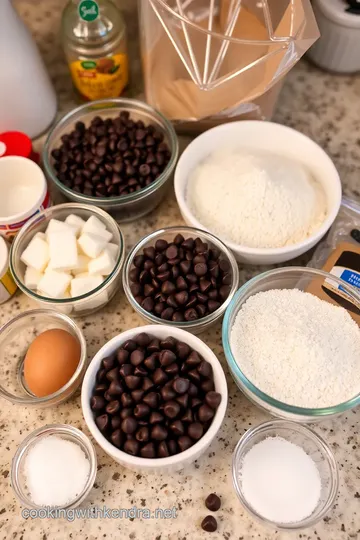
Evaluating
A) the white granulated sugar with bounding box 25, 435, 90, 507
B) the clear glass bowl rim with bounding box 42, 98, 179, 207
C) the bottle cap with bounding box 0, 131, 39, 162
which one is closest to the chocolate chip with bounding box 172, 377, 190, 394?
the white granulated sugar with bounding box 25, 435, 90, 507

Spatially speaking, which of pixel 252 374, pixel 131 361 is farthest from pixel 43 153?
pixel 252 374

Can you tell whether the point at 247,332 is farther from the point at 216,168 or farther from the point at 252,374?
the point at 216,168

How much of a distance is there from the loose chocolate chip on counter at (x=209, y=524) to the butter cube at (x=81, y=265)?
21.1 inches

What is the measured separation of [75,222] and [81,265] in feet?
0.36

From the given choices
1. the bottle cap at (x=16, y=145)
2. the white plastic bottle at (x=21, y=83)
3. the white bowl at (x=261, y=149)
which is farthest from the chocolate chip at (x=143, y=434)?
the white plastic bottle at (x=21, y=83)

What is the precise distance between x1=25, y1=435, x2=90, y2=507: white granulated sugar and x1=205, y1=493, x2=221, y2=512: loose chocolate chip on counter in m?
0.22

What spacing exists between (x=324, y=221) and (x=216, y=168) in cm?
27

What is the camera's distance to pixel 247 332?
41.4 inches

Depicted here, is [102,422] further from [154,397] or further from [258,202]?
[258,202]

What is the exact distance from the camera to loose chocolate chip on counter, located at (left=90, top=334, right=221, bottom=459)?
0.93m

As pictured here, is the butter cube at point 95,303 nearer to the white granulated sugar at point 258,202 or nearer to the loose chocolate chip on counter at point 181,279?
the loose chocolate chip on counter at point 181,279

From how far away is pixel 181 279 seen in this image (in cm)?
108

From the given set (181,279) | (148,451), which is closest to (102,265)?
(181,279)

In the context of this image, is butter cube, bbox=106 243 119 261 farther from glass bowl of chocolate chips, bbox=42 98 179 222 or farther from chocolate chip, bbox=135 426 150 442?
chocolate chip, bbox=135 426 150 442
